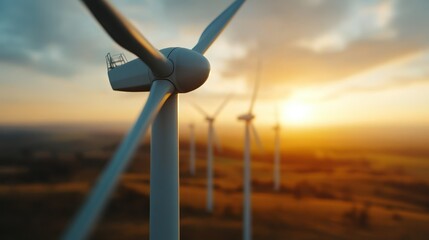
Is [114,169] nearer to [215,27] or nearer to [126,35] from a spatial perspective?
[126,35]

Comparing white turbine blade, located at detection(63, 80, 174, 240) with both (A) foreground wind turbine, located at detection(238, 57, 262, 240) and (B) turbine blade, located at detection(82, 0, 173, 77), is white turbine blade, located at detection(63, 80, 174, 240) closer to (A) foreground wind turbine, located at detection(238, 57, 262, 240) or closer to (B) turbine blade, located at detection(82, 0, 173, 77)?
(B) turbine blade, located at detection(82, 0, 173, 77)

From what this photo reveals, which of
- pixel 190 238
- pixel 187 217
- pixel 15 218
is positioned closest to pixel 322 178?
pixel 187 217

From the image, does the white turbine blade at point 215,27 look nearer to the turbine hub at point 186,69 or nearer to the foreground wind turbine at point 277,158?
the turbine hub at point 186,69

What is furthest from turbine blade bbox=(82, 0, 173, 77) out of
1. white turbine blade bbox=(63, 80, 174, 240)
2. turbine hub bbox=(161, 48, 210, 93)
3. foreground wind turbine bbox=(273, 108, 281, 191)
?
foreground wind turbine bbox=(273, 108, 281, 191)

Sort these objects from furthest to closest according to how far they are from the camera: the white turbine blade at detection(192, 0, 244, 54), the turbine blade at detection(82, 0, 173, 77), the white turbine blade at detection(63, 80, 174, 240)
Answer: the white turbine blade at detection(192, 0, 244, 54) → the turbine blade at detection(82, 0, 173, 77) → the white turbine blade at detection(63, 80, 174, 240)

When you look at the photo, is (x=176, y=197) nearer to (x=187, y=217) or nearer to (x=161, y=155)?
(x=161, y=155)
